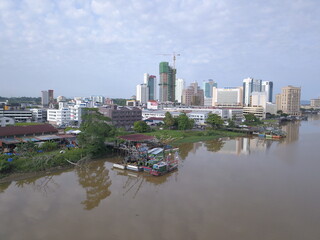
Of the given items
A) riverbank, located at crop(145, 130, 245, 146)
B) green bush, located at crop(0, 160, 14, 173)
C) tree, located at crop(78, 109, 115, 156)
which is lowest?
green bush, located at crop(0, 160, 14, 173)

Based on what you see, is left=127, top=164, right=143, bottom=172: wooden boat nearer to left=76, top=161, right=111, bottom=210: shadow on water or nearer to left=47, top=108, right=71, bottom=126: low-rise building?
left=76, top=161, right=111, bottom=210: shadow on water

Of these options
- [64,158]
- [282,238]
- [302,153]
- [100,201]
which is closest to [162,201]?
[100,201]

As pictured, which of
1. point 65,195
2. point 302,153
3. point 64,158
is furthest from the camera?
point 302,153

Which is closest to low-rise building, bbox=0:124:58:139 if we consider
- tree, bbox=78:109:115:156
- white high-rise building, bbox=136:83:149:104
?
tree, bbox=78:109:115:156

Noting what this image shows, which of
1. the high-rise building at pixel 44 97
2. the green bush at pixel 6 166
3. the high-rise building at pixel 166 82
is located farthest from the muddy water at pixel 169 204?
the high-rise building at pixel 44 97

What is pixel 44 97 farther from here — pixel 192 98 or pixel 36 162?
pixel 36 162

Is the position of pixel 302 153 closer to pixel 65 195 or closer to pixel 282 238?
pixel 282 238

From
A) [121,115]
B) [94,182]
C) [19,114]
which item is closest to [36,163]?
[94,182]
